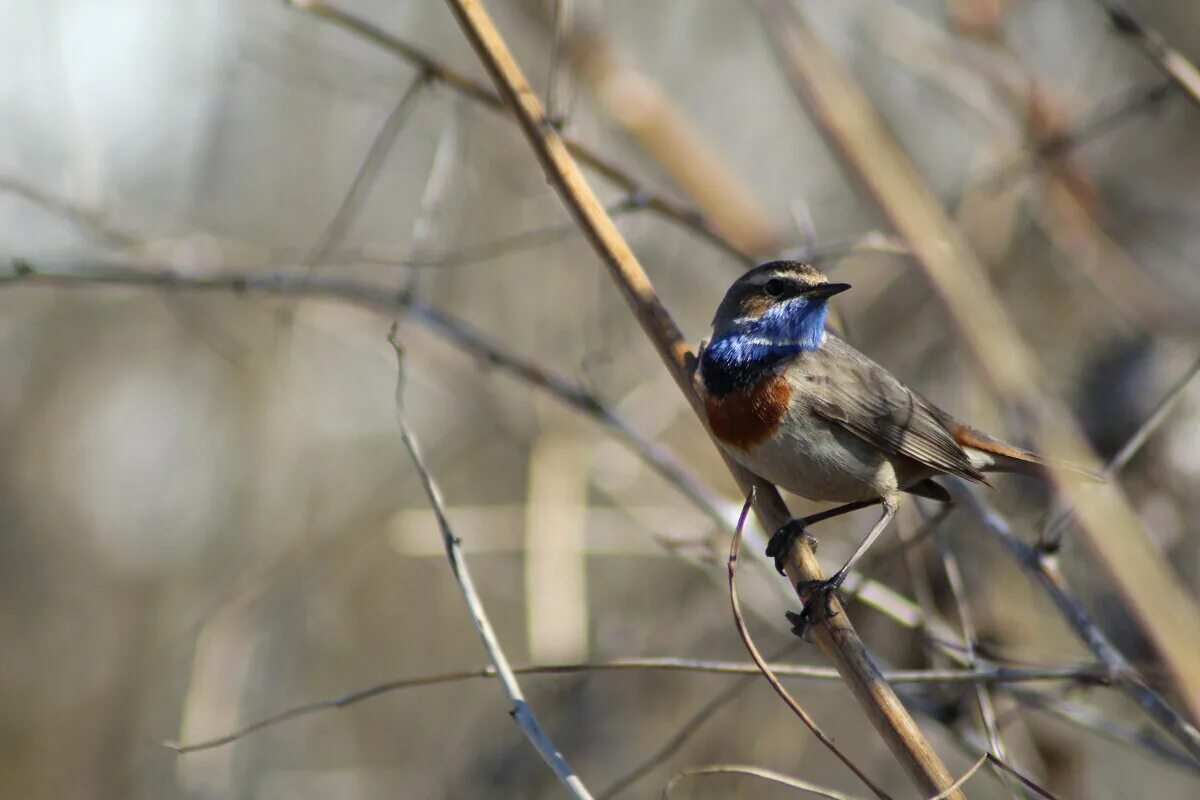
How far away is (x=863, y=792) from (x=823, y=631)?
5.09 metres

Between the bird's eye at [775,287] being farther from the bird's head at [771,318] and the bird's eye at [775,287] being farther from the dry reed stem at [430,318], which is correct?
the dry reed stem at [430,318]

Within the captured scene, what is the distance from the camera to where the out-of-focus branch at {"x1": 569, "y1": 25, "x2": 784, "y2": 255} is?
647 centimetres

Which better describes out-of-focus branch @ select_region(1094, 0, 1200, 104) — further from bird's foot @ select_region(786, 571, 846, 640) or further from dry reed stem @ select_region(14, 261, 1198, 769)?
bird's foot @ select_region(786, 571, 846, 640)

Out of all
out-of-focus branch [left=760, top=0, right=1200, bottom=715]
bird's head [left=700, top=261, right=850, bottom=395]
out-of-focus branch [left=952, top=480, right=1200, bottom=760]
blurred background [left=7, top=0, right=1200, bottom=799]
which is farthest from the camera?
blurred background [left=7, top=0, right=1200, bottom=799]

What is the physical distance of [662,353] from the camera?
12.1ft

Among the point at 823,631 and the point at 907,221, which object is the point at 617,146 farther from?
the point at 907,221

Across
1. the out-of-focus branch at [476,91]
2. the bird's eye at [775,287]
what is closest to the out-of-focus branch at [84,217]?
the out-of-focus branch at [476,91]

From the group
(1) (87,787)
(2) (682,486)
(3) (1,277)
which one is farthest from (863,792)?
(3) (1,277)

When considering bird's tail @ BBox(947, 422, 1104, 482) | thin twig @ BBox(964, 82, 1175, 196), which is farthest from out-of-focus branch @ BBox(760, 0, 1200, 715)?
thin twig @ BBox(964, 82, 1175, 196)

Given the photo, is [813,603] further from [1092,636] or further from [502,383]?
[502,383]

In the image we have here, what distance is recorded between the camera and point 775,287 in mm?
4414

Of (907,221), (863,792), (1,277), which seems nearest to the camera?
(907,221)

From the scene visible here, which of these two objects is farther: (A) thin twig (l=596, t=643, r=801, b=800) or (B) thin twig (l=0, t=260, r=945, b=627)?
(B) thin twig (l=0, t=260, r=945, b=627)

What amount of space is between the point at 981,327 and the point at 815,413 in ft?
7.83
